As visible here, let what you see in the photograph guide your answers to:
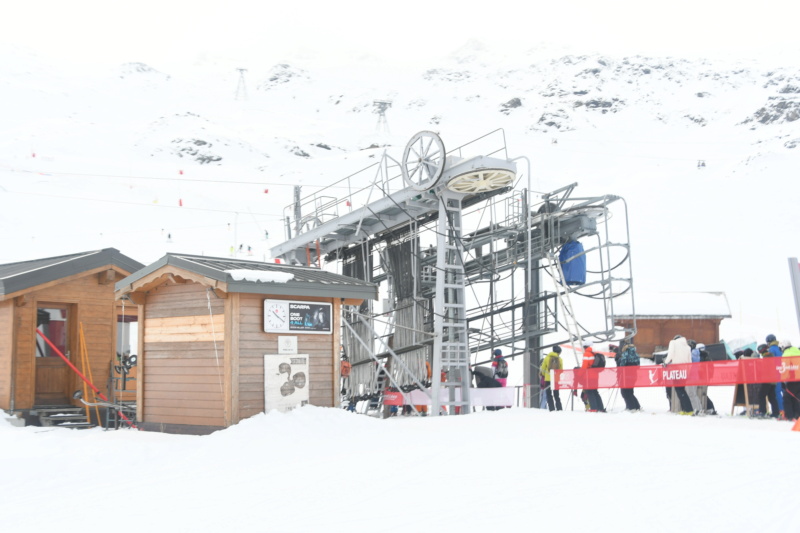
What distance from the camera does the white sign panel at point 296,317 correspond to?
13.4m

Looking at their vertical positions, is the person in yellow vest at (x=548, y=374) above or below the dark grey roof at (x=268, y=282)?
below

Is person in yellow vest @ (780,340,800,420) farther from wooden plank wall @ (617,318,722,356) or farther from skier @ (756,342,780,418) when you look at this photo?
wooden plank wall @ (617,318,722,356)

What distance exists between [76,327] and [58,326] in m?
0.39

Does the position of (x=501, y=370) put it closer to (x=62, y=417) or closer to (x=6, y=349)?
(x=62, y=417)

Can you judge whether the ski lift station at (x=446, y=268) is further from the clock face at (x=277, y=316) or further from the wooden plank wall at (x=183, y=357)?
the wooden plank wall at (x=183, y=357)

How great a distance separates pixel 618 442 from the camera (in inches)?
419

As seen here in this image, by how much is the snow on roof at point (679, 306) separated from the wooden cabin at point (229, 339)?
63.1 ft

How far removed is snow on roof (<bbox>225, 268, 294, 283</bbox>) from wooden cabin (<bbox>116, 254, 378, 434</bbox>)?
2cm

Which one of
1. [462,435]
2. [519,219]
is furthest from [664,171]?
[462,435]

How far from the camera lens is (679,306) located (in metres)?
31.8

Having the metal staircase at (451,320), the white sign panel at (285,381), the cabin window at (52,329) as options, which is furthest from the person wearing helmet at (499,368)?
the cabin window at (52,329)

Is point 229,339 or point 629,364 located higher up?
point 229,339

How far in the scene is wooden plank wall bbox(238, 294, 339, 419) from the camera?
1297cm

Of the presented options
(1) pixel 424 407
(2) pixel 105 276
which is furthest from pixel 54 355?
(1) pixel 424 407
